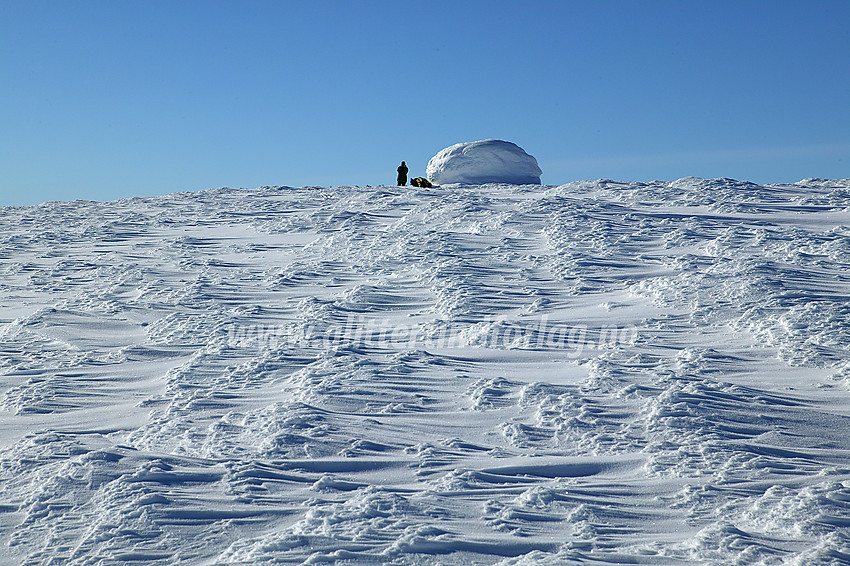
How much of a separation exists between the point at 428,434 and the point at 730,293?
414cm

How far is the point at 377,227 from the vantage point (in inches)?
432

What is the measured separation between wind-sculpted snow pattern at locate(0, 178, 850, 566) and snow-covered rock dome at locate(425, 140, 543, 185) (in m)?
10.2

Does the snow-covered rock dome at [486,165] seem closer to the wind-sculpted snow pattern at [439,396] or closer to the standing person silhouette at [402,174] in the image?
the standing person silhouette at [402,174]

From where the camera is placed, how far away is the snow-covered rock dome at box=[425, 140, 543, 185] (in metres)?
20.5

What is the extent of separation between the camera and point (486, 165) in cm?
2048

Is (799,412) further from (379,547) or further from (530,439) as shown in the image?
(379,547)

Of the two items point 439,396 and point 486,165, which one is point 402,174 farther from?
point 439,396

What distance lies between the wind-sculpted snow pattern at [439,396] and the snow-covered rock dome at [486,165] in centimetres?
1019

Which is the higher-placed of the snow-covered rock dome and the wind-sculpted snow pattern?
the snow-covered rock dome

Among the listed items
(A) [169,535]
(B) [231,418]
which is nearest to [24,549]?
(A) [169,535]

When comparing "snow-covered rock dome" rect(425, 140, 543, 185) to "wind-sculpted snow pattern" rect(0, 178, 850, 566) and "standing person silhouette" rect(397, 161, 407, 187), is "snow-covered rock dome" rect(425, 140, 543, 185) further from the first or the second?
"wind-sculpted snow pattern" rect(0, 178, 850, 566)

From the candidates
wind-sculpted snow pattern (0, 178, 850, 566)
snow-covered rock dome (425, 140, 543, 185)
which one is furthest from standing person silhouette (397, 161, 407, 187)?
wind-sculpted snow pattern (0, 178, 850, 566)

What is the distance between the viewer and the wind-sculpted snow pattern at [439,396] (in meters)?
3.15

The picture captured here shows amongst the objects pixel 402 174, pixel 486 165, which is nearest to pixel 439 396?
pixel 402 174
